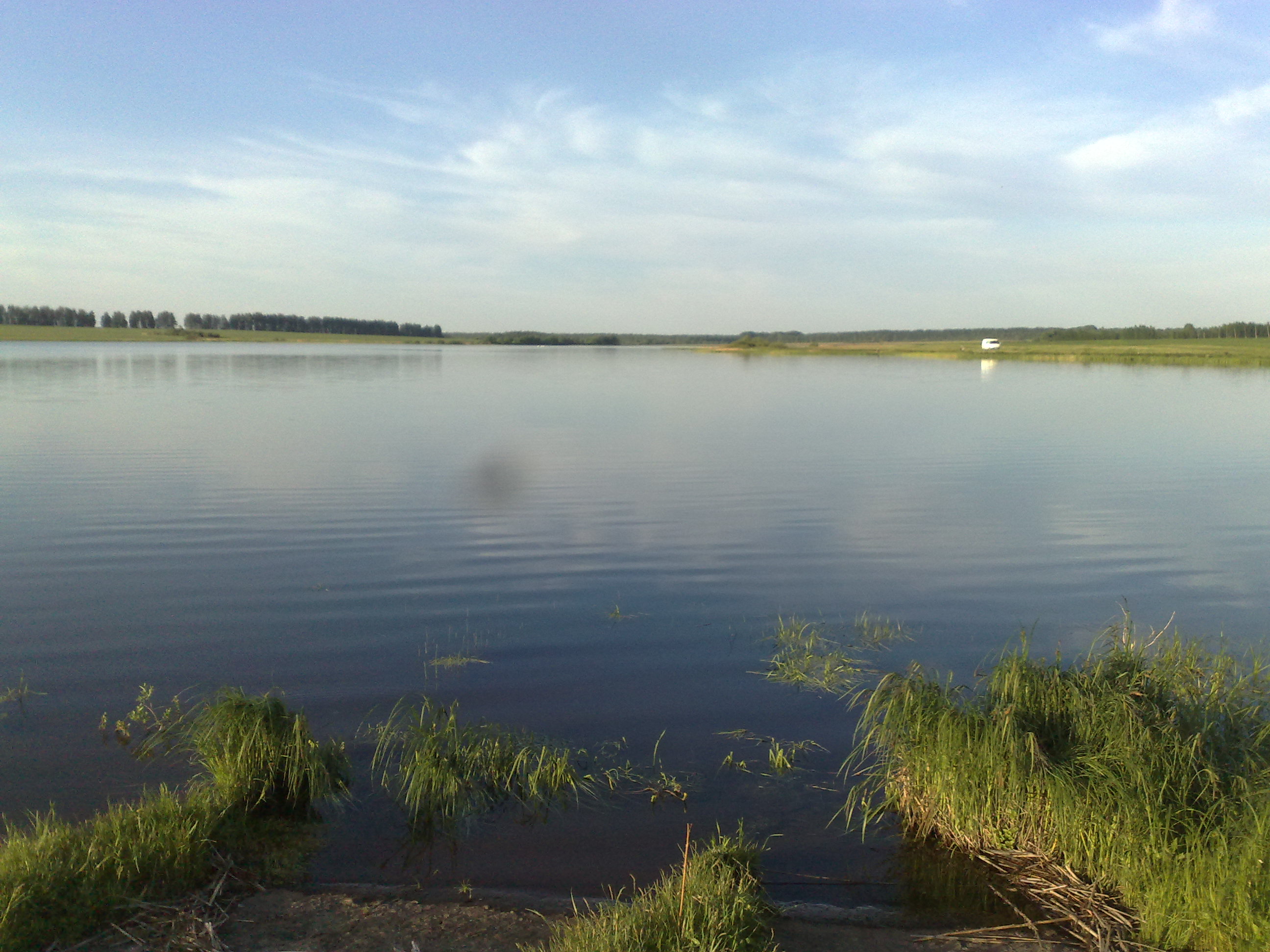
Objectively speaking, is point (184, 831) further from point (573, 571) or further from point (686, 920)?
point (573, 571)

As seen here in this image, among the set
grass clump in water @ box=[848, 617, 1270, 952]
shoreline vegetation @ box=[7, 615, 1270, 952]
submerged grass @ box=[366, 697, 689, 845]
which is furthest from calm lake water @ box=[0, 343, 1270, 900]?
grass clump in water @ box=[848, 617, 1270, 952]

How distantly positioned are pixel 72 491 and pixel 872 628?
51.9 ft

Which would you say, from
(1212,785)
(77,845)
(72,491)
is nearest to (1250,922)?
(1212,785)

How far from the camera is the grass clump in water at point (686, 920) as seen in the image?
3963 millimetres

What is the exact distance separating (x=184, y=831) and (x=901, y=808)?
4.70 meters

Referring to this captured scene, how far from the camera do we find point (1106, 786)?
498 cm

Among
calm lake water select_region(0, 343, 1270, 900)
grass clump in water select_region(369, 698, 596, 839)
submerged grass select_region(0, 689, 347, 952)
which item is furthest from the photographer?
calm lake water select_region(0, 343, 1270, 900)

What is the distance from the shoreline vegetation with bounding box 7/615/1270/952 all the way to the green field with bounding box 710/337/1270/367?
8764 centimetres

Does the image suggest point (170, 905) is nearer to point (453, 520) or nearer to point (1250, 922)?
point (1250, 922)

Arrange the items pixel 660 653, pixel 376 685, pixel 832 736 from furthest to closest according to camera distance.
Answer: pixel 660 653, pixel 376 685, pixel 832 736

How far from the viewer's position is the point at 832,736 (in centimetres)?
715

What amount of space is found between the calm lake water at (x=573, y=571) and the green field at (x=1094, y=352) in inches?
2663

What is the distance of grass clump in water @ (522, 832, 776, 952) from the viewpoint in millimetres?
3963

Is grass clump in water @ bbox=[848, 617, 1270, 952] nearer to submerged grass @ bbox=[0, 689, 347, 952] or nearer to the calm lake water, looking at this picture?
the calm lake water
